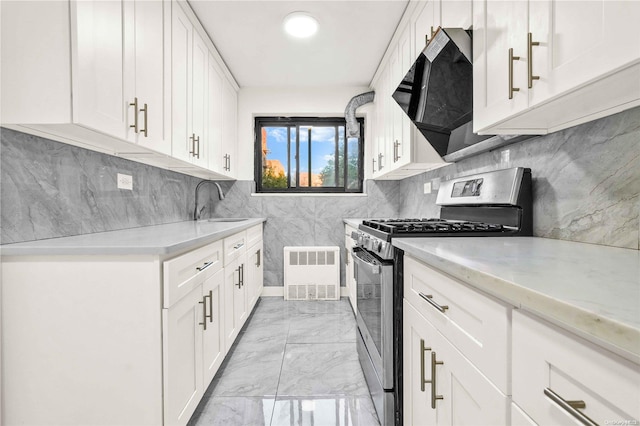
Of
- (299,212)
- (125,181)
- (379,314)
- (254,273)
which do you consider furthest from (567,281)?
(299,212)

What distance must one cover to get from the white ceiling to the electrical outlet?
1.28 metres

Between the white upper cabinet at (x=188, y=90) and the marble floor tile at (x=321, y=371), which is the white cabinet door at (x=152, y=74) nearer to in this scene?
the white upper cabinet at (x=188, y=90)

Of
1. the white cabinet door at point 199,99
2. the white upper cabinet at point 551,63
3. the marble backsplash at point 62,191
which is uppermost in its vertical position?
the white cabinet door at point 199,99

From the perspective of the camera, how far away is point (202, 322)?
4.97 ft

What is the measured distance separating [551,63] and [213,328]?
1.85 meters

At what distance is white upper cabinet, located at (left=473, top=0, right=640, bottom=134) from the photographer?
0.72 metres

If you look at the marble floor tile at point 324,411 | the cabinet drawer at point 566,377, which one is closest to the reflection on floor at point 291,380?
the marble floor tile at point 324,411

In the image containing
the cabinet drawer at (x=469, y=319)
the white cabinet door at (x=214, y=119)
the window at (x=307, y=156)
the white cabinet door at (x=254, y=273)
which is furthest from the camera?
the window at (x=307, y=156)

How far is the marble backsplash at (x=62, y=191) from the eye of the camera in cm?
120

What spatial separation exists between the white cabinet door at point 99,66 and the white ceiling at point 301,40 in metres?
1.04

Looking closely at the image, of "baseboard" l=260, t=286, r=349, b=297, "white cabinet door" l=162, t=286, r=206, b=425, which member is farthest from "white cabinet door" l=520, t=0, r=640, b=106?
"baseboard" l=260, t=286, r=349, b=297

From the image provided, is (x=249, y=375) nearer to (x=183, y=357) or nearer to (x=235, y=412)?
(x=235, y=412)

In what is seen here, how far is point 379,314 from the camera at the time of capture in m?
1.40

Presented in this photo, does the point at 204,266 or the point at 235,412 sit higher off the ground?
the point at 204,266
